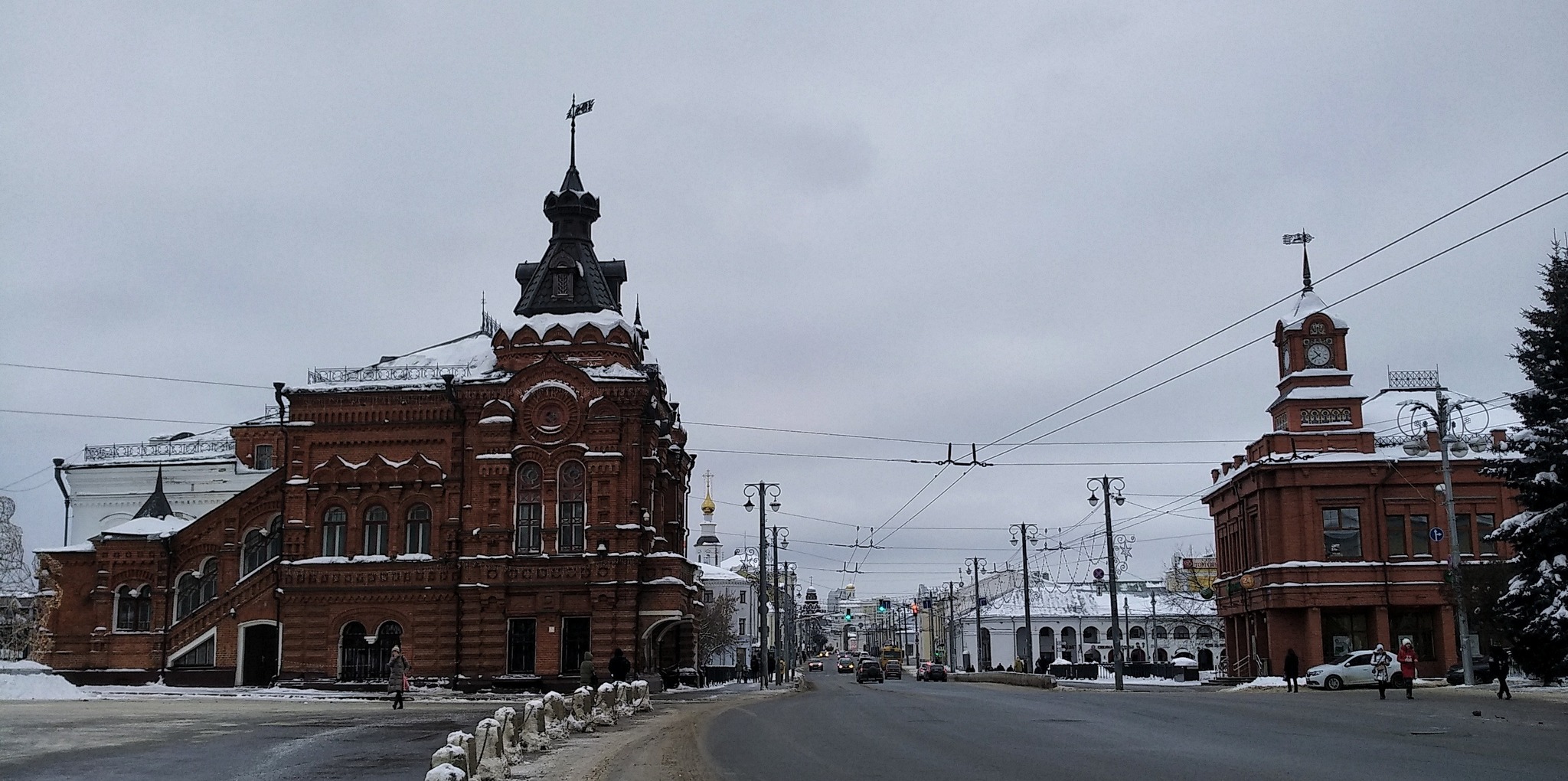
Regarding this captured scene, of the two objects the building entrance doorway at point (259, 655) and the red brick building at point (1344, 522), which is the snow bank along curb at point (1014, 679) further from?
the building entrance doorway at point (259, 655)

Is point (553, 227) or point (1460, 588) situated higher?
point (553, 227)

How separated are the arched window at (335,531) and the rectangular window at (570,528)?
8.56 metres

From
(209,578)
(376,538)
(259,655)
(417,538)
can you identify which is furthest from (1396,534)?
(209,578)

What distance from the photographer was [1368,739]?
21172mm

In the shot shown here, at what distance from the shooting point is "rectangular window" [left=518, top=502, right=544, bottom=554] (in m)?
50.1

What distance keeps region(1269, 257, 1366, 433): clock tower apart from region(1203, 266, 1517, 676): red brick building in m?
0.05

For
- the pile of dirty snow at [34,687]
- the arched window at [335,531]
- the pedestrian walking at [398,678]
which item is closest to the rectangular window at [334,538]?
the arched window at [335,531]

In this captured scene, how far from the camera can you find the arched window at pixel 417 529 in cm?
5128

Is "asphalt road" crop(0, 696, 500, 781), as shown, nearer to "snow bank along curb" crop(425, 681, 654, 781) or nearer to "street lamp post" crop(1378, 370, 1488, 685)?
"snow bank along curb" crop(425, 681, 654, 781)

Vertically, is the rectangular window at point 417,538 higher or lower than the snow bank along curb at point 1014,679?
higher

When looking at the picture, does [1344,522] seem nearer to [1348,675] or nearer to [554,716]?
[1348,675]

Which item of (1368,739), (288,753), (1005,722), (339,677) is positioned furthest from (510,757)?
Answer: (339,677)

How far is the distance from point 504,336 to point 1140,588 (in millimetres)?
80691

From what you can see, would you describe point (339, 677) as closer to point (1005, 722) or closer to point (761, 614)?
point (761, 614)
